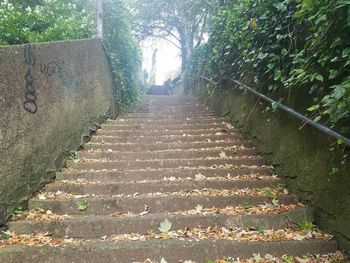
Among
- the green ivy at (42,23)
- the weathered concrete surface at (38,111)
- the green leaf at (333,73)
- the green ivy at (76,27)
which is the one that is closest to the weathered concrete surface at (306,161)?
the green leaf at (333,73)

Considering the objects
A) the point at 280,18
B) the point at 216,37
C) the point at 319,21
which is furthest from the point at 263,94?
the point at 216,37

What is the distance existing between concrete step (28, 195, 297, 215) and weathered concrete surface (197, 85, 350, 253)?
33cm

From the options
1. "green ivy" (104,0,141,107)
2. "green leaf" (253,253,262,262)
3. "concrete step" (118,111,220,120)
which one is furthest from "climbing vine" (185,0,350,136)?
"green ivy" (104,0,141,107)

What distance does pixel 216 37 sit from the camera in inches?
336

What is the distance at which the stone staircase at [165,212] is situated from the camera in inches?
121

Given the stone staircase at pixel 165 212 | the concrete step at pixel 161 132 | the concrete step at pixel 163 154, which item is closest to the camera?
the stone staircase at pixel 165 212

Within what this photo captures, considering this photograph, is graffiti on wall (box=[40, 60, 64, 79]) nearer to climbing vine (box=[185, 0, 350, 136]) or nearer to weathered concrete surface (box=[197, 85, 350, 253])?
climbing vine (box=[185, 0, 350, 136])

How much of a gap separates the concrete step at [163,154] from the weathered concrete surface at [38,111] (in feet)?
1.19

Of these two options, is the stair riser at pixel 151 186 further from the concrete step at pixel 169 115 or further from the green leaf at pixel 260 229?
the concrete step at pixel 169 115

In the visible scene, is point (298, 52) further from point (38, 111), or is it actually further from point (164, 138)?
point (38, 111)

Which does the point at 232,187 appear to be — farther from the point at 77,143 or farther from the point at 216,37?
the point at 216,37

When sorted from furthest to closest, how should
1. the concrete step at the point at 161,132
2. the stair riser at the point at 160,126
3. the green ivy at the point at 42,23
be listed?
the stair riser at the point at 160,126 < the concrete step at the point at 161,132 < the green ivy at the point at 42,23

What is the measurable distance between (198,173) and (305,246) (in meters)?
1.77

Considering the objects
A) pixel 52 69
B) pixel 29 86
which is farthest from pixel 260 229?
pixel 52 69
